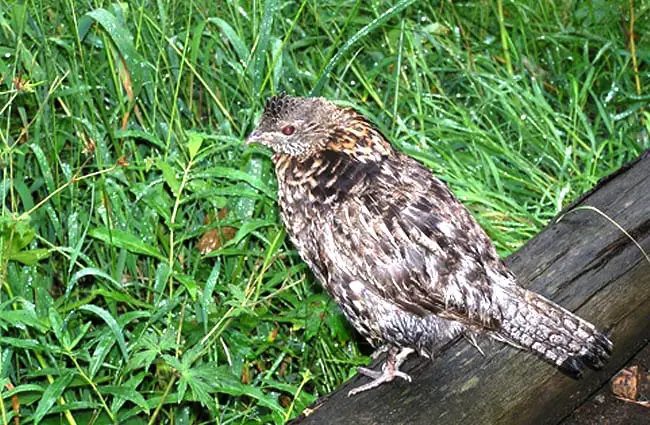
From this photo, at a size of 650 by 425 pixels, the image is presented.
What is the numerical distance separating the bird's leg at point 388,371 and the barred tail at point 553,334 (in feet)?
1.08

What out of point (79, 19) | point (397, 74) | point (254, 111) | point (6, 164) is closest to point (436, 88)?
point (397, 74)

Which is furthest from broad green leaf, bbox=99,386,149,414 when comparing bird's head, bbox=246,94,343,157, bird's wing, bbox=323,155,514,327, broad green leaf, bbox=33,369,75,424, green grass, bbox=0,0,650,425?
bird's head, bbox=246,94,343,157

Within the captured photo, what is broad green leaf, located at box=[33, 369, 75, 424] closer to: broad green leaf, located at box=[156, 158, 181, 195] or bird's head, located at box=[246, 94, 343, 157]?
broad green leaf, located at box=[156, 158, 181, 195]

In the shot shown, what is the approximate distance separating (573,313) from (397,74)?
65.9 inches

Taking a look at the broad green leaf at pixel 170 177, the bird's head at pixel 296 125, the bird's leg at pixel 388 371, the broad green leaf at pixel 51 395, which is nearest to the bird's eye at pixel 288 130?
the bird's head at pixel 296 125

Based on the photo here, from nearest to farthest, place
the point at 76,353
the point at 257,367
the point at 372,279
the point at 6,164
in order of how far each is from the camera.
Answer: the point at 372,279 → the point at 76,353 → the point at 6,164 → the point at 257,367

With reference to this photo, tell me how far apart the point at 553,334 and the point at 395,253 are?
1.70ft

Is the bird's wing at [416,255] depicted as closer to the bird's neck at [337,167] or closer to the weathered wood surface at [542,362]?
the bird's neck at [337,167]

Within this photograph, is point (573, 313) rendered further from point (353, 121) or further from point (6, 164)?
point (6, 164)

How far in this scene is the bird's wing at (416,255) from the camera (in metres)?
3.96

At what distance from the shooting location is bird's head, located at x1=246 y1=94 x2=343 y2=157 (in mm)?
4246

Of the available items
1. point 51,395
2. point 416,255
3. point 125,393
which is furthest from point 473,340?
point 51,395

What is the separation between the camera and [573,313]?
4.30m

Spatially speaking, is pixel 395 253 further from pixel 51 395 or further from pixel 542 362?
pixel 51 395
